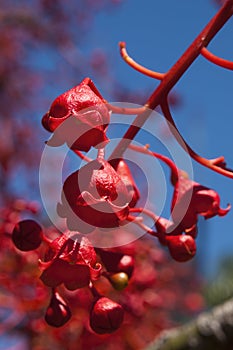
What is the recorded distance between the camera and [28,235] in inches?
41.0

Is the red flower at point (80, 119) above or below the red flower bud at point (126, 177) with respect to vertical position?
above

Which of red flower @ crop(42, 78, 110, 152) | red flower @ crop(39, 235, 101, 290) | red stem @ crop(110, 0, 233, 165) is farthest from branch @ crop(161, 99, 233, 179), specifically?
red flower @ crop(39, 235, 101, 290)

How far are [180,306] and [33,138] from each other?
1960 millimetres

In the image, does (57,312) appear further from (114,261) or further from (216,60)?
(216,60)

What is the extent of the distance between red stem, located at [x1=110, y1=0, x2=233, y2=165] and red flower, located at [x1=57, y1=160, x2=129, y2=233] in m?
0.10

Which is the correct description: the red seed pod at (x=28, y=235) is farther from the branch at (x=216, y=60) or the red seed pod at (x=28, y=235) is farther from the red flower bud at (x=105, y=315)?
the branch at (x=216, y=60)

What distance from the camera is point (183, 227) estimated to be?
1072 mm

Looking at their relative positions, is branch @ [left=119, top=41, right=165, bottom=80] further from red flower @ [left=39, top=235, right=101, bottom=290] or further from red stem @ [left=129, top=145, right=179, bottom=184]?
red flower @ [left=39, top=235, right=101, bottom=290]

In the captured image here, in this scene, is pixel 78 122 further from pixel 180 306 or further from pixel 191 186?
pixel 180 306

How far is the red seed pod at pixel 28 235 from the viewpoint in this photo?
1040mm

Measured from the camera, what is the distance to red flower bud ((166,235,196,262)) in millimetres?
1049

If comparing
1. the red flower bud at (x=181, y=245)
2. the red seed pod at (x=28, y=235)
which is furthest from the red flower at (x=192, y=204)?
the red seed pod at (x=28, y=235)

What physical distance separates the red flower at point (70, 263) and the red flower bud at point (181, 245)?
0.18 meters

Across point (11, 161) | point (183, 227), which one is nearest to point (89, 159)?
point (183, 227)
